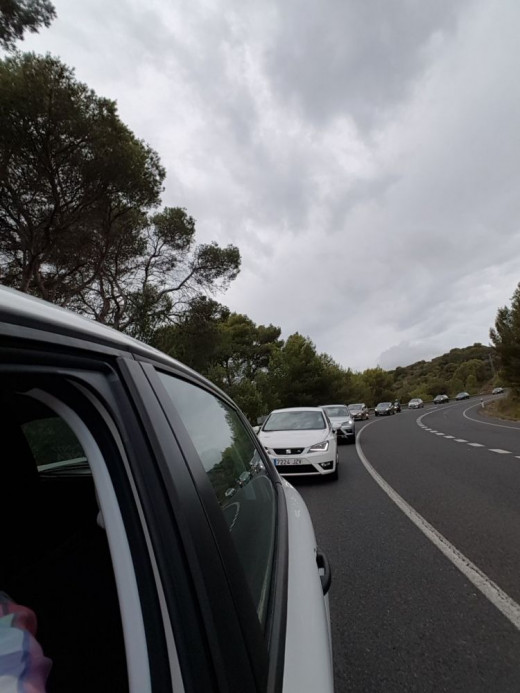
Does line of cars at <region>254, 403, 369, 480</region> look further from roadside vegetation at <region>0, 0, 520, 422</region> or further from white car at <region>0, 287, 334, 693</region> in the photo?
roadside vegetation at <region>0, 0, 520, 422</region>

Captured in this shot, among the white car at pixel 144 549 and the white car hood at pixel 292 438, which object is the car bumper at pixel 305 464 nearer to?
the white car hood at pixel 292 438

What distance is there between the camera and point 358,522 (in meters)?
4.94

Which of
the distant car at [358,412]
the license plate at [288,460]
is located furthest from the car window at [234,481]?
the distant car at [358,412]

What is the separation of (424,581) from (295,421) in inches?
198

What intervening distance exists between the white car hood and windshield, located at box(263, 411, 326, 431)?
253 mm

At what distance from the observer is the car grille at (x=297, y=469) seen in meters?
6.95

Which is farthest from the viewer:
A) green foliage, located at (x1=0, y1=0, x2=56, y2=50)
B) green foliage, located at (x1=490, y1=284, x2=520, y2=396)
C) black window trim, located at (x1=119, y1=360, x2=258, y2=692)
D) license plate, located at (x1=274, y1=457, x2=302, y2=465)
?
green foliage, located at (x1=490, y1=284, x2=520, y2=396)

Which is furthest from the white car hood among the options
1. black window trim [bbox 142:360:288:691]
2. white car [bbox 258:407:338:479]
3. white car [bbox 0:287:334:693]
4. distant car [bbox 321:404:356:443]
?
distant car [bbox 321:404:356:443]

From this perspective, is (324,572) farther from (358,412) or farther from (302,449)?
(358,412)

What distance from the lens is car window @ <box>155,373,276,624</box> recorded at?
1.07 metres

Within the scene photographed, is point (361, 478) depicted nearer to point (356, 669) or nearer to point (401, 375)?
point (356, 669)

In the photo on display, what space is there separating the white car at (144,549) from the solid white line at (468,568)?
2165 mm

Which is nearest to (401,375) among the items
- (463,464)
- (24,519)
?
(463,464)

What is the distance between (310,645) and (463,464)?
9.05m
